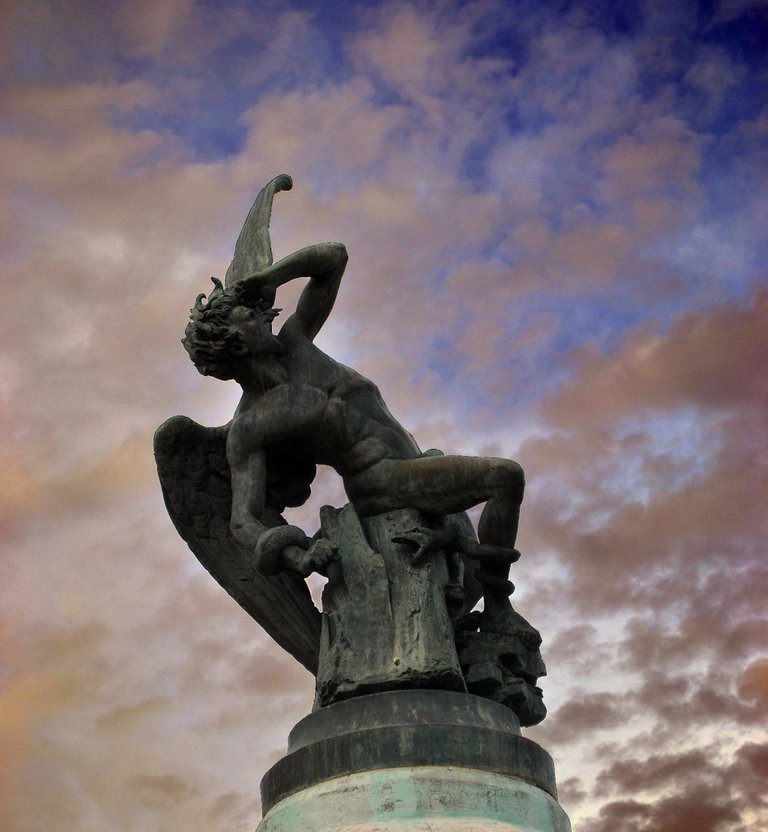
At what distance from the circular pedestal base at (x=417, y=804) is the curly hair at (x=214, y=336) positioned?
10.2 feet

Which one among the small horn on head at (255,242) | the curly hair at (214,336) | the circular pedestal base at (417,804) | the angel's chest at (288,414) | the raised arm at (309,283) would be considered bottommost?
the circular pedestal base at (417,804)

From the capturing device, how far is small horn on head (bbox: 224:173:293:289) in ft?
30.6

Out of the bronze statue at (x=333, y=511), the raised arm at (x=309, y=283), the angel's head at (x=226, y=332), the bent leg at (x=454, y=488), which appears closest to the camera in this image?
the bronze statue at (x=333, y=511)

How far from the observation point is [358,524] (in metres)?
8.79

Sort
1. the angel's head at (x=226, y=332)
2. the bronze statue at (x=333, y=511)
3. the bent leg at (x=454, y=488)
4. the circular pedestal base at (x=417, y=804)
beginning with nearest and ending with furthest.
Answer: the circular pedestal base at (x=417, y=804) → the bronze statue at (x=333, y=511) → the bent leg at (x=454, y=488) → the angel's head at (x=226, y=332)

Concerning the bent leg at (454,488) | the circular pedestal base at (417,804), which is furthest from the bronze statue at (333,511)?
the circular pedestal base at (417,804)

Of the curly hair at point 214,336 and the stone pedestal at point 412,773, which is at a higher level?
the curly hair at point 214,336

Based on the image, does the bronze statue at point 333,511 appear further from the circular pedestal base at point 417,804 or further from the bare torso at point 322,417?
the circular pedestal base at point 417,804

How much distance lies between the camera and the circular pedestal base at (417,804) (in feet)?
24.2

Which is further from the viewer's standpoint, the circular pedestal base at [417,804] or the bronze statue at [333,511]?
the bronze statue at [333,511]

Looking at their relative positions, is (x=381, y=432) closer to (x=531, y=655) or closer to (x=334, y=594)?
(x=334, y=594)

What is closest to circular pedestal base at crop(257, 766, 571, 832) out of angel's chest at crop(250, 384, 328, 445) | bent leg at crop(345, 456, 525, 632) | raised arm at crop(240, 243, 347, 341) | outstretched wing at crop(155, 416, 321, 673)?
bent leg at crop(345, 456, 525, 632)

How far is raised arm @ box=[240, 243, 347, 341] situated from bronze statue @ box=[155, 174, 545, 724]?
1 cm

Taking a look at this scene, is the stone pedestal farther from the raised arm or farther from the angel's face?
the raised arm
